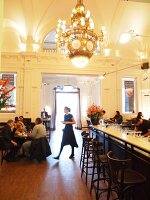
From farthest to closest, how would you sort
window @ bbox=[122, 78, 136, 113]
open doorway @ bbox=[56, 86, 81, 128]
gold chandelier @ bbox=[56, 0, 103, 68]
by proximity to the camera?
open doorway @ bbox=[56, 86, 81, 128]
window @ bbox=[122, 78, 136, 113]
gold chandelier @ bbox=[56, 0, 103, 68]

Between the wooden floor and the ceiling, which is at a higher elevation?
the ceiling

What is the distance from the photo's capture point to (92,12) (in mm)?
9836

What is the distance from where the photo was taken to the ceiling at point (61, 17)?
9.19 m

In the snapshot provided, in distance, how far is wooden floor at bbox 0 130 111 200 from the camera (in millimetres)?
3502

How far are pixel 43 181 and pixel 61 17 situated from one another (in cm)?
823

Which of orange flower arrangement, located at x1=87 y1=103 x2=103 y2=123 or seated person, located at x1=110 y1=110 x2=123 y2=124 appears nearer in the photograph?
orange flower arrangement, located at x1=87 y1=103 x2=103 y2=123

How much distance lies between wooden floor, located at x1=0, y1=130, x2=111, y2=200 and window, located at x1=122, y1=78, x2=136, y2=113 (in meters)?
6.09

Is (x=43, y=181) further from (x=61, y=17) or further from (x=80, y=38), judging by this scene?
(x=61, y=17)

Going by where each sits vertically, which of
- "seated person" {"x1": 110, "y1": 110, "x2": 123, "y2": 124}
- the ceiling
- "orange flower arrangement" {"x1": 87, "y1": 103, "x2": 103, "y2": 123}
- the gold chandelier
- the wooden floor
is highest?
the ceiling

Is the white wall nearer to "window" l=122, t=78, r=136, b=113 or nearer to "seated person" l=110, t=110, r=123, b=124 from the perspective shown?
"seated person" l=110, t=110, r=123, b=124

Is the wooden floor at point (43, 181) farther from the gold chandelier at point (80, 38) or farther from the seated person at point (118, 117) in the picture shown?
the seated person at point (118, 117)

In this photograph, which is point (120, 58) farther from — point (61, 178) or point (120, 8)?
point (61, 178)

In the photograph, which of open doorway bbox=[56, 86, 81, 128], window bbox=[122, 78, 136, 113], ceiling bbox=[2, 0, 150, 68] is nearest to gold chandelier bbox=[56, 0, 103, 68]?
ceiling bbox=[2, 0, 150, 68]

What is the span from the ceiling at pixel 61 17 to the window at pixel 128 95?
1216 millimetres
